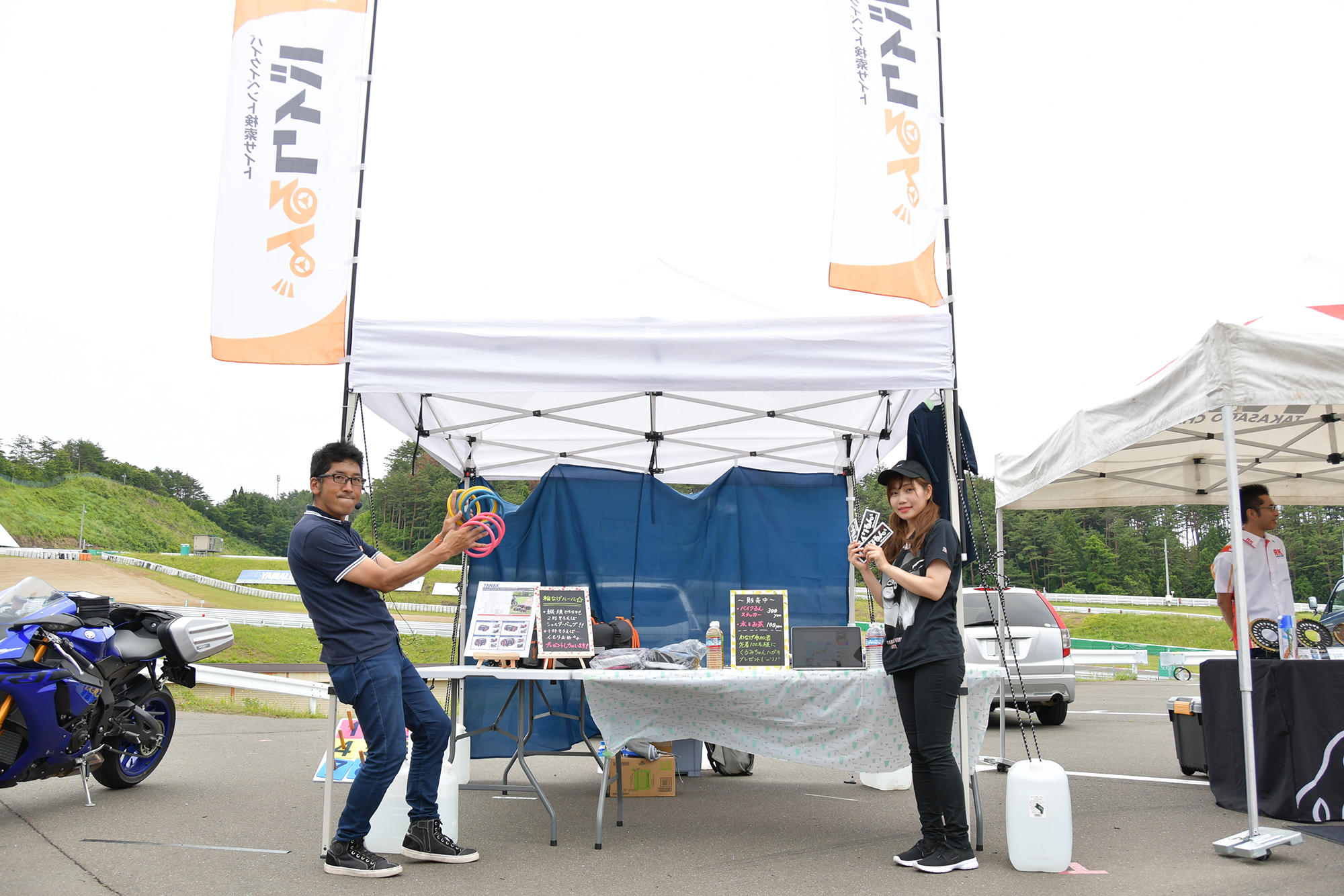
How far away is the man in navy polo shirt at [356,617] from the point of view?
3.52 metres

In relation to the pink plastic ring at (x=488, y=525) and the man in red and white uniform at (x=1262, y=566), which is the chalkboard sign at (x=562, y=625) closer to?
the pink plastic ring at (x=488, y=525)

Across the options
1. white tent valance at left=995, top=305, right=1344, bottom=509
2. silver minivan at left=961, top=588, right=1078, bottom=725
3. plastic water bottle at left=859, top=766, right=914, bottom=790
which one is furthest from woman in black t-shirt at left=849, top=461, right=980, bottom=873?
silver minivan at left=961, top=588, right=1078, bottom=725

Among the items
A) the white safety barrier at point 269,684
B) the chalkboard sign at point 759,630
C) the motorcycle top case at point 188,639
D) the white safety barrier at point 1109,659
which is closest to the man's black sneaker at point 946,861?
the chalkboard sign at point 759,630

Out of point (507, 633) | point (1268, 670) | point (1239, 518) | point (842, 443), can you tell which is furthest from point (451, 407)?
point (1268, 670)

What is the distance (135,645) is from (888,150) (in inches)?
205

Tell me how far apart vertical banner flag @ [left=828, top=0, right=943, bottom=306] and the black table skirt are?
2679 mm

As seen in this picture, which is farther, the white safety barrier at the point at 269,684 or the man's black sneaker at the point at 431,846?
the white safety barrier at the point at 269,684

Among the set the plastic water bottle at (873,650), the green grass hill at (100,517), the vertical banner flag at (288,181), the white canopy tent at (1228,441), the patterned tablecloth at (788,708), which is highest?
the green grass hill at (100,517)

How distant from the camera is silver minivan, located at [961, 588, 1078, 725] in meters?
8.57

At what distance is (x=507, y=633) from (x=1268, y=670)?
3.95 meters

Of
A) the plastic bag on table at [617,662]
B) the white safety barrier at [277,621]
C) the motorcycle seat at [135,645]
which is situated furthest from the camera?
the white safety barrier at [277,621]

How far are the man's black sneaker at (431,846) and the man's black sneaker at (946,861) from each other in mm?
1974

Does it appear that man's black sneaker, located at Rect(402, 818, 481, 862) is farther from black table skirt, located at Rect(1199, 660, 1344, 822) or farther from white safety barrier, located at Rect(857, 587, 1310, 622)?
white safety barrier, located at Rect(857, 587, 1310, 622)

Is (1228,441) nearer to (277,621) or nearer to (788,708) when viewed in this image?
(788,708)
